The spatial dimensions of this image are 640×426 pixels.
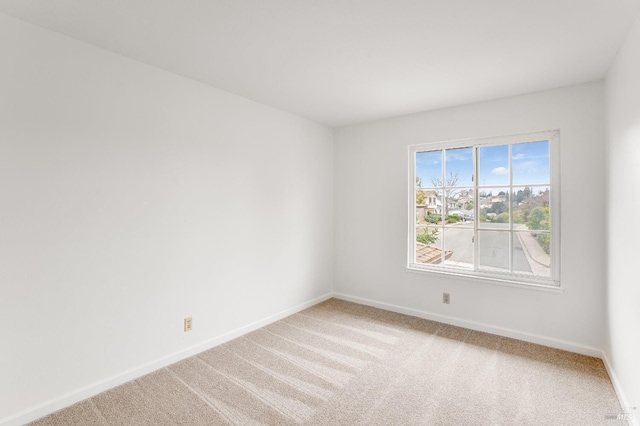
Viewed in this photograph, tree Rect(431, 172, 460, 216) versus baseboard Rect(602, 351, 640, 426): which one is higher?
tree Rect(431, 172, 460, 216)

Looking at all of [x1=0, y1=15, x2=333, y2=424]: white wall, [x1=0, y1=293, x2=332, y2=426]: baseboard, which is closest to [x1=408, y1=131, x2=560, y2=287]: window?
[x1=0, y1=15, x2=333, y2=424]: white wall

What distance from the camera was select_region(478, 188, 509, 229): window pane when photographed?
10.5 ft

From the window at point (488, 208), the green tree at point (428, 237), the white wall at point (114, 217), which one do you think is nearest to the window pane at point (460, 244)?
the window at point (488, 208)

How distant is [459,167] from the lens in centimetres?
351

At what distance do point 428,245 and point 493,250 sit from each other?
27.0 inches

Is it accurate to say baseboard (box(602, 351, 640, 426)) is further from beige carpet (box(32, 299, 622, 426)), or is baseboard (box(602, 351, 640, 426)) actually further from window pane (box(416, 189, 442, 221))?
window pane (box(416, 189, 442, 221))

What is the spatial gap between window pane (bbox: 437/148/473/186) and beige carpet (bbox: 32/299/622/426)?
1.62 m

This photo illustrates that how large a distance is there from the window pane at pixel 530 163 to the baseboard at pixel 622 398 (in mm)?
1578

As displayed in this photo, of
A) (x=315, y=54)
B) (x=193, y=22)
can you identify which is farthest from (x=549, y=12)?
(x=193, y=22)

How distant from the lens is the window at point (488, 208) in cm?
300

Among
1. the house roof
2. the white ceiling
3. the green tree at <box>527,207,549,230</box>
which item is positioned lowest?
the house roof

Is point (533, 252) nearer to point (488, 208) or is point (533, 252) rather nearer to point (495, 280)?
point (495, 280)

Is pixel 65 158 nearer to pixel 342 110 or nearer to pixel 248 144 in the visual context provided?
pixel 248 144

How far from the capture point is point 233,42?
6.91 feet
